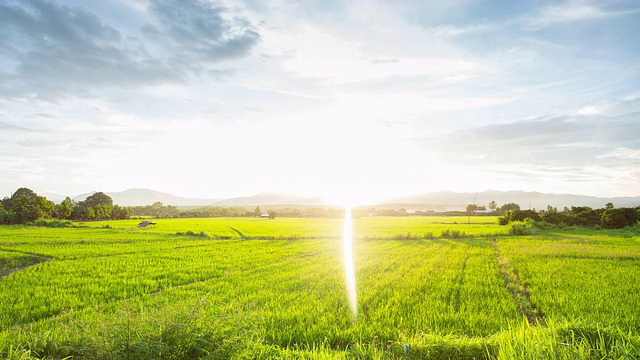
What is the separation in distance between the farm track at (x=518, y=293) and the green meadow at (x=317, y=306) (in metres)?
0.07

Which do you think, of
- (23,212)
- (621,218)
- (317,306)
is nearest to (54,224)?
(23,212)

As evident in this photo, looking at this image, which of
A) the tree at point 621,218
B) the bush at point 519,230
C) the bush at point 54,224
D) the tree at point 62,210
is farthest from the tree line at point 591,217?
the tree at point 62,210

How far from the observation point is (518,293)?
36.9ft

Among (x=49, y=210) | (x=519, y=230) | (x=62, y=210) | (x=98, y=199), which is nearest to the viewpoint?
(x=519, y=230)

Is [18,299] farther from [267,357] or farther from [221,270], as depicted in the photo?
[267,357]

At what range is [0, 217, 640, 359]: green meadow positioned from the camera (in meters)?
4.27

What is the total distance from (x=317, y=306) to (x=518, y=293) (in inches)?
266

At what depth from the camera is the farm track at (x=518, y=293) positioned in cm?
880

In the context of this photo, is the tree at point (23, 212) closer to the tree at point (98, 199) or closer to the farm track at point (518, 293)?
the tree at point (98, 199)

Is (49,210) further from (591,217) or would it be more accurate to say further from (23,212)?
(591,217)

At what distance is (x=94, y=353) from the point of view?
4.14m

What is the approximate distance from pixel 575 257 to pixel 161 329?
22.8 metres

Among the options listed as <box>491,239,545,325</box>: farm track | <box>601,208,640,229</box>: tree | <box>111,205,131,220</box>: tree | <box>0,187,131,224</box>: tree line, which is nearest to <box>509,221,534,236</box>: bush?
<box>601,208,640,229</box>: tree

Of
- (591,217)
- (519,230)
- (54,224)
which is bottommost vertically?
(519,230)
